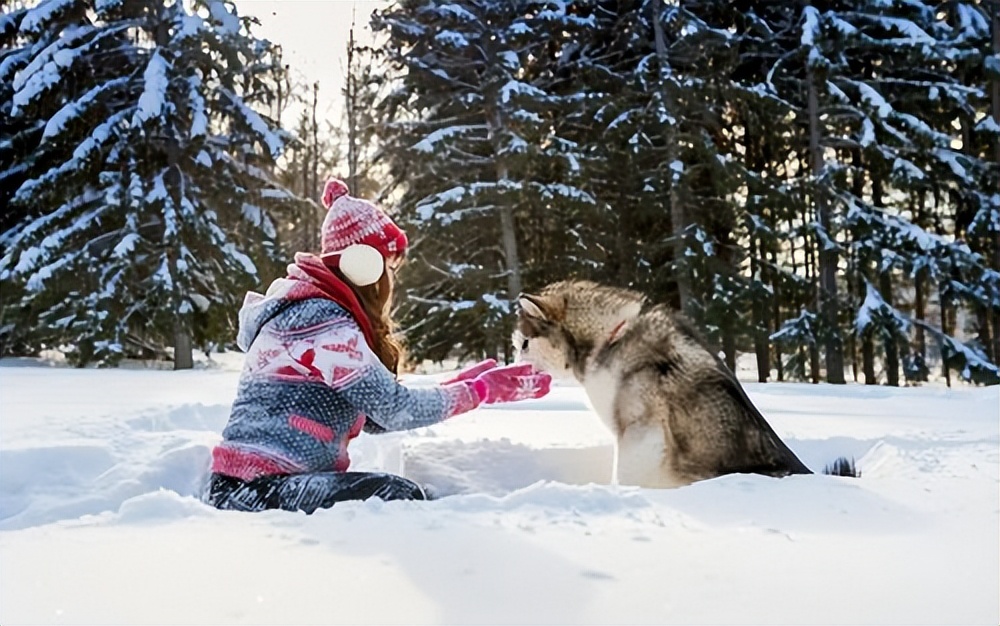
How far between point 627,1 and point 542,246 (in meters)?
6.14

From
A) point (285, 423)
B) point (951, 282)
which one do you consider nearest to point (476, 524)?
point (285, 423)

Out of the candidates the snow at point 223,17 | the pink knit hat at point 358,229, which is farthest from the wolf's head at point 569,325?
the snow at point 223,17

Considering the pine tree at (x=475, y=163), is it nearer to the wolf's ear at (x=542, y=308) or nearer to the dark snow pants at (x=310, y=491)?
the wolf's ear at (x=542, y=308)

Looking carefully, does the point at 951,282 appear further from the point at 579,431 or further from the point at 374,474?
the point at 374,474

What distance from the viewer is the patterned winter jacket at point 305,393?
8.84 feet

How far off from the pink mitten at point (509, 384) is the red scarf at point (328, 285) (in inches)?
21.3

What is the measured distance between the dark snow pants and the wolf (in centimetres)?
130

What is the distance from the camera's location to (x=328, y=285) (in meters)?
2.85

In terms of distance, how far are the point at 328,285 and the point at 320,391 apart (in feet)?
1.37

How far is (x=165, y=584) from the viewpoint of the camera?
1363 millimetres

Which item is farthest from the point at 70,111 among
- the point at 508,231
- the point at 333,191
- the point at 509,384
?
the point at 509,384

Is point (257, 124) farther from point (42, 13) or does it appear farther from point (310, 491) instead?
point (310, 491)

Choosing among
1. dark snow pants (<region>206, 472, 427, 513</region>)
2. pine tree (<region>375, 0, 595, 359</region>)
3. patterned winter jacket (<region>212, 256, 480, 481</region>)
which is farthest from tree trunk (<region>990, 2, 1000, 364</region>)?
dark snow pants (<region>206, 472, 427, 513</region>)

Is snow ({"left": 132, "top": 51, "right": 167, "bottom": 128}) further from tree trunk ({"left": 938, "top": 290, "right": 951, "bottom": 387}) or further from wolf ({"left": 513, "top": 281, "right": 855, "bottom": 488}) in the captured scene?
tree trunk ({"left": 938, "top": 290, "right": 951, "bottom": 387})
